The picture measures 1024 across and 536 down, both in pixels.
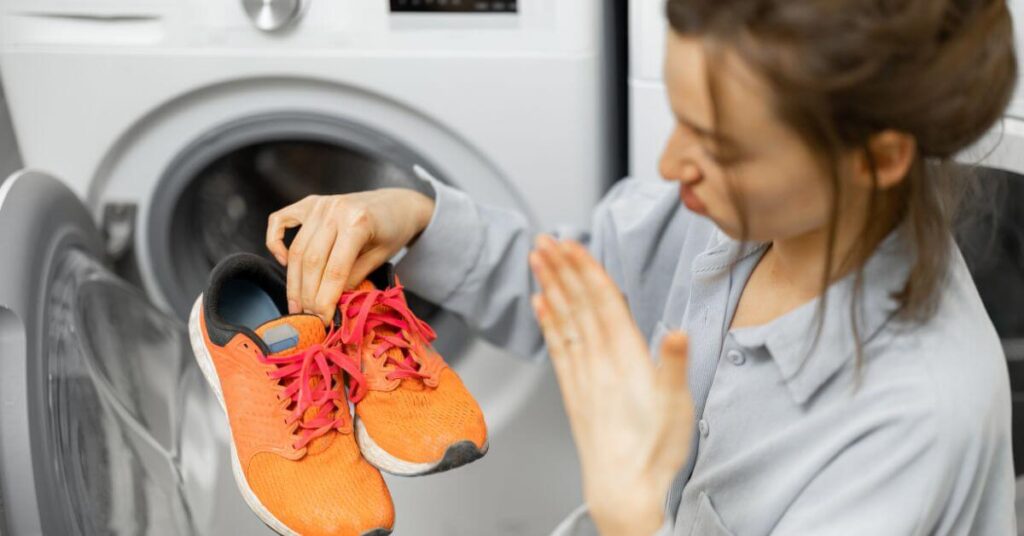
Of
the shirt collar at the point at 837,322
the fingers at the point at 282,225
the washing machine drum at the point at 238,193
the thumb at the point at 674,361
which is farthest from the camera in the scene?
the washing machine drum at the point at 238,193

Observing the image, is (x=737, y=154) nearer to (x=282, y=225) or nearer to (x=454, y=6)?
(x=282, y=225)

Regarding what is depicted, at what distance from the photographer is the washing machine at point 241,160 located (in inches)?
31.9

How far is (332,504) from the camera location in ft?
1.83

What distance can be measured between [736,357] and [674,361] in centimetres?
19

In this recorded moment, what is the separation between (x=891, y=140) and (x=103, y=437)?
1.97 ft

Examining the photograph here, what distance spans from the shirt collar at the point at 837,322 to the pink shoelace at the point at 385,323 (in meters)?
0.22

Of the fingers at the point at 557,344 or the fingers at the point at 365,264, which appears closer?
the fingers at the point at 557,344

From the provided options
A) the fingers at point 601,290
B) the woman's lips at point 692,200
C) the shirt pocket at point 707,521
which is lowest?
the shirt pocket at point 707,521

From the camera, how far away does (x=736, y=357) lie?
0.59 m

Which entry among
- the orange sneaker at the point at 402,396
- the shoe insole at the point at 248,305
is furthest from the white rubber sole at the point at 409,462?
the shoe insole at the point at 248,305

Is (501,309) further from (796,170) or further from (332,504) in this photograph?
(796,170)

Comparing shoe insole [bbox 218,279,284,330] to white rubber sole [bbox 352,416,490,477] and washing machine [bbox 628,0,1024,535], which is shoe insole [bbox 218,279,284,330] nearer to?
white rubber sole [bbox 352,416,490,477]

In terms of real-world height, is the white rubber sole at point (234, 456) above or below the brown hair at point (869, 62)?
below

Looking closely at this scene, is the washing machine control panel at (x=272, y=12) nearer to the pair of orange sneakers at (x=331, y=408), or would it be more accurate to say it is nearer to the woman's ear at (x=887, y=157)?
the pair of orange sneakers at (x=331, y=408)
